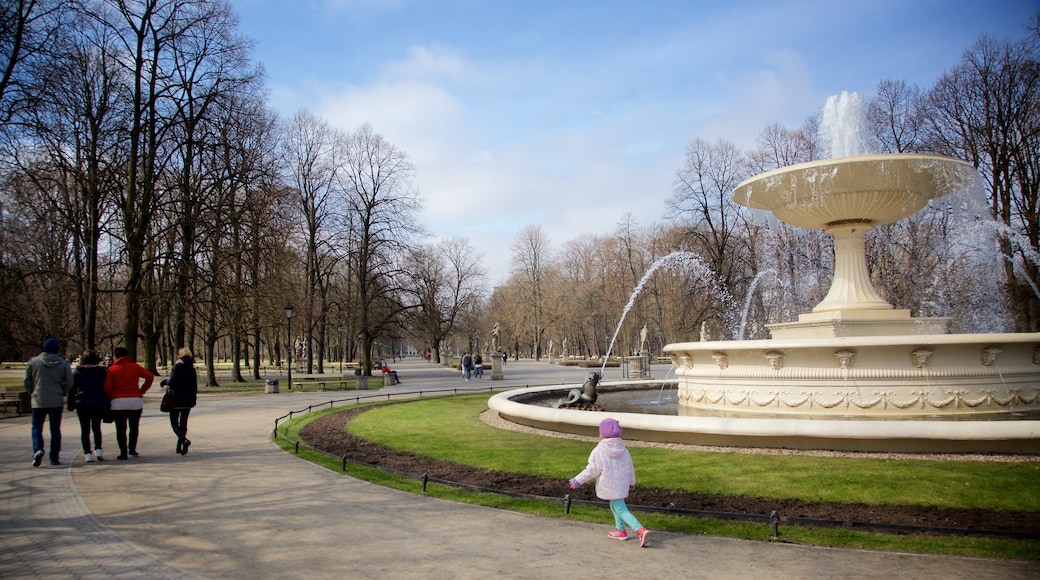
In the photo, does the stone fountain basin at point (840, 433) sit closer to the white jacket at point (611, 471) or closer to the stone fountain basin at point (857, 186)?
the white jacket at point (611, 471)

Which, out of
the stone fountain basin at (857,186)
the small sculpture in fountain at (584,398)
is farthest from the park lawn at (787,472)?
the stone fountain basin at (857,186)

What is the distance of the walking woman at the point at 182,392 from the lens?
10633mm

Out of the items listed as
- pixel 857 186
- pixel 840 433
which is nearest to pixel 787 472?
pixel 840 433

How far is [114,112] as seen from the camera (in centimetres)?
2297

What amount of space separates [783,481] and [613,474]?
322 cm

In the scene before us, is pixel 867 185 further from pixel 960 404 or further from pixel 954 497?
pixel 954 497

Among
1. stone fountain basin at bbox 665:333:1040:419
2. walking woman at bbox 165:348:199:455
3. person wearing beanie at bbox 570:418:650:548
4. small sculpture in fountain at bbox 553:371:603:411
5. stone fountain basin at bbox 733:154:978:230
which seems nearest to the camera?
person wearing beanie at bbox 570:418:650:548

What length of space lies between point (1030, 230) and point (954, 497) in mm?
28601

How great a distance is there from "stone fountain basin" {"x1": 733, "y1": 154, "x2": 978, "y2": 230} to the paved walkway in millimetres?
9819

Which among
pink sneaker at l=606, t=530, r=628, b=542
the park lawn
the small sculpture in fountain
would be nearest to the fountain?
the park lawn

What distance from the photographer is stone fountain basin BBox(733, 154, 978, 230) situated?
12.9 m

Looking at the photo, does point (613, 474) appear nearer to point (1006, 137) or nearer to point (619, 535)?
point (619, 535)

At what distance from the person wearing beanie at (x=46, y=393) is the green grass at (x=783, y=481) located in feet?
11.6

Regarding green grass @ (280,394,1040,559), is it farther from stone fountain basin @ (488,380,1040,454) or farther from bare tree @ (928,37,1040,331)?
bare tree @ (928,37,1040,331)
